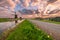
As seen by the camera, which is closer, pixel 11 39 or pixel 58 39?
pixel 11 39

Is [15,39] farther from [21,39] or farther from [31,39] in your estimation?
[31,39]

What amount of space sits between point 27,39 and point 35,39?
58.1 inches

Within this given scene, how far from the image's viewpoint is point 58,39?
23.2 metres

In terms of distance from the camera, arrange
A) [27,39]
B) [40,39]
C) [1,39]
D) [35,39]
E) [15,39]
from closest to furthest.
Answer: [40,39]
[35,39]
[27,39]
[15,39]
[1,39]

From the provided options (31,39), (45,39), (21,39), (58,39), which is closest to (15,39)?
(21,39)

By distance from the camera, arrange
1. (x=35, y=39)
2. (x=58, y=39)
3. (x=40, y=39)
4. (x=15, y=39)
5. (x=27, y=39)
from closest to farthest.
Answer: (x=40, y=39)
(x=35, y=39)
(x=27, y=39)
(x=15, y=39)
(x=58, y=39)

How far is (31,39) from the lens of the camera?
1784 cm

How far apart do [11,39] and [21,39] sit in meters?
1.65

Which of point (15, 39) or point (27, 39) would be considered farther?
point (15, 39)

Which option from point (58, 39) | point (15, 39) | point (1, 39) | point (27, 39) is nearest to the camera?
point (27, 39)

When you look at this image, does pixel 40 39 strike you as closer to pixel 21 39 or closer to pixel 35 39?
pixel 35 39

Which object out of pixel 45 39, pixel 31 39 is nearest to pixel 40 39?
pixel 45 39

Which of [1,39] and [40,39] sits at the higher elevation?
[40,39]

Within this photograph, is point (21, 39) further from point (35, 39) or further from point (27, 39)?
point (35, 39)
